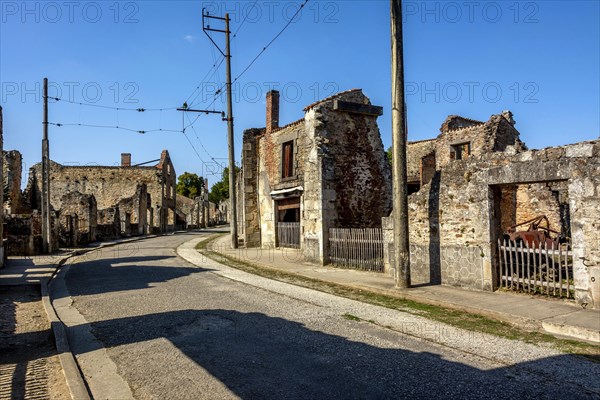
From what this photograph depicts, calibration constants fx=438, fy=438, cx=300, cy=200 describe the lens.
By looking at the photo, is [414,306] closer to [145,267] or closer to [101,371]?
[101,371]

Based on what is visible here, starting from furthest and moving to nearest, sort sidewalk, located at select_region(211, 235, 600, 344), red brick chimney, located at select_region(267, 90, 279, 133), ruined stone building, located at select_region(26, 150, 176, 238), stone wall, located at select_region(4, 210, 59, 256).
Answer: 1. ruined stone building, located at select_region(26, 150, 176, 238)
2. red brick chimney, located at select_region(267, 90, 279, 133)
3. stone wall, located at select_region(4, 210, 59, 256)
4. sidewalk, located at select_region(211, 235, 600, 344)

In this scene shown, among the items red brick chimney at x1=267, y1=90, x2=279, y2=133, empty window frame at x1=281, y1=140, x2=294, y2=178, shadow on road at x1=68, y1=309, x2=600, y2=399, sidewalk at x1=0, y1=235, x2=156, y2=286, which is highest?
red brick chimney at x1=267, y1=90, x2=279, y2=133

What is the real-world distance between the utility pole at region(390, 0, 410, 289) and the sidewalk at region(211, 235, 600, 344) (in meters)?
0.63

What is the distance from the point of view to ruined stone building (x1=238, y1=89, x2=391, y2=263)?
645 inches

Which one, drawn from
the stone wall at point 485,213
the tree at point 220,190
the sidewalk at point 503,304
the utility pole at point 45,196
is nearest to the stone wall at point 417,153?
the sidewalk at point 503,304

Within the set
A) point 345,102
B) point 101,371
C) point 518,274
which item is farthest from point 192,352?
point 345,102

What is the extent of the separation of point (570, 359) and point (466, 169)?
17.9ft

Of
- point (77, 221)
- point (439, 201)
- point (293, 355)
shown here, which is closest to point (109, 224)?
point (77, 221)

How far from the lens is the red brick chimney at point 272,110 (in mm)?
22531

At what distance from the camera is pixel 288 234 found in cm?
2066

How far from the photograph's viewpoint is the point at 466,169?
10.3 meters

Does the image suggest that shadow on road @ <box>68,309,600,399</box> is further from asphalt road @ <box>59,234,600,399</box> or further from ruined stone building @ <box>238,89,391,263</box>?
ruined stone building @ <box>238,89,391,263</box>

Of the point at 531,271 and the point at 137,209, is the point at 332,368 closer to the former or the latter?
the point at 531,271

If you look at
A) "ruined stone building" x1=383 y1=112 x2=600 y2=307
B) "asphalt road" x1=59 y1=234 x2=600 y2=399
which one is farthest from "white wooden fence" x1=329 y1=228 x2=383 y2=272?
"asphalt road" x1=59 y1=234 x2=600 y2=399
